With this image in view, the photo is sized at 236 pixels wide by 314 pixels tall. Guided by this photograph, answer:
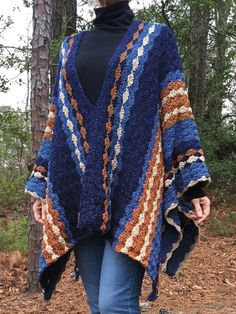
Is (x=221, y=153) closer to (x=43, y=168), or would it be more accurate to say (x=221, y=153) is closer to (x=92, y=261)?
(x=43, y=168)

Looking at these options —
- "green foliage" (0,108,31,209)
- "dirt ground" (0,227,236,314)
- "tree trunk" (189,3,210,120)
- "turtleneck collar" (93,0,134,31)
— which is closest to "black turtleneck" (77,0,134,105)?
"turtleneck collar" (93,0,134,31)

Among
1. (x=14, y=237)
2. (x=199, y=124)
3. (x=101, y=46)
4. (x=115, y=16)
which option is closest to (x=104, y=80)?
(x=101, y=46)

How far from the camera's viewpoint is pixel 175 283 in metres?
5.57

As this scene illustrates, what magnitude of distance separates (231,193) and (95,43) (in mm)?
7660

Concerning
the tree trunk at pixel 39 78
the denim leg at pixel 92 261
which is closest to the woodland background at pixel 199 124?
the tree trunk at pixel 39 78

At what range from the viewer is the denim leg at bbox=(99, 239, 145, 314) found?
83.7 inches

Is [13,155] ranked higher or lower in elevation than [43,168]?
higher

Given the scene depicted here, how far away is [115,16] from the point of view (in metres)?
2.36

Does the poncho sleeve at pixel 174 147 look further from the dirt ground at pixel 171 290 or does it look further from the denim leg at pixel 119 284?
the dirt ground at pixel 171 290

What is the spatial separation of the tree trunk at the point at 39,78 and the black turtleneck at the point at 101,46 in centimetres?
259

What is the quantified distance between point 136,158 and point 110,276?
1.64ft

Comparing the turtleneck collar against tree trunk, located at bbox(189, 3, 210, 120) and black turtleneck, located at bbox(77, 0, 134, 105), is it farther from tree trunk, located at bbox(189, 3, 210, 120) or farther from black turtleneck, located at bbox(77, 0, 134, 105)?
tree trunk, located at bbox(189, 3, 210, 120)

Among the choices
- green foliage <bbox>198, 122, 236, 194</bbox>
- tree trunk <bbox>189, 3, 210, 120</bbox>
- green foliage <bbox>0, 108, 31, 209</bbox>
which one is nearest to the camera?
green foliage <bbox>0, 108, 31, 209</bbox>

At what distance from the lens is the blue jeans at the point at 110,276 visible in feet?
6.98
